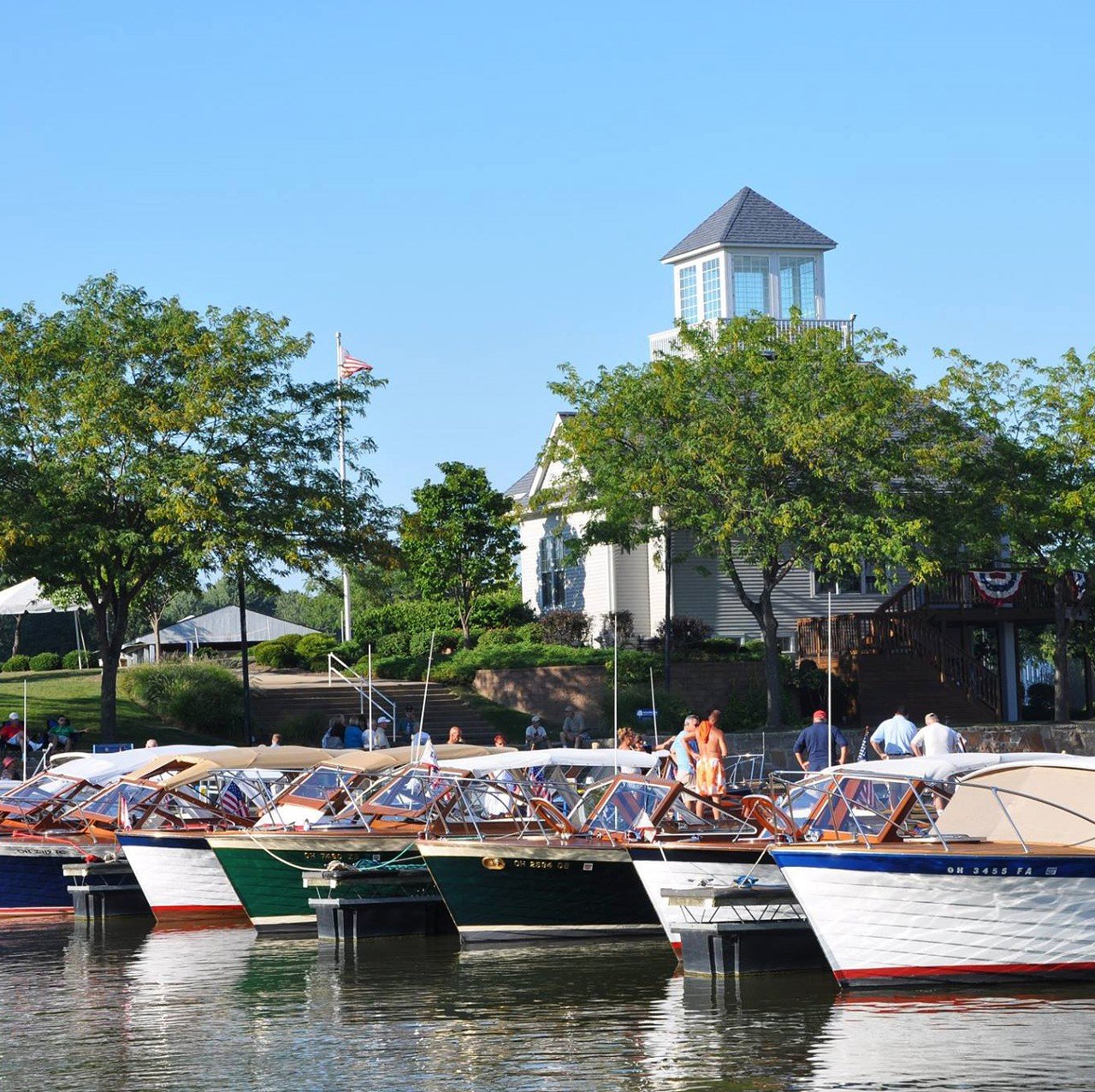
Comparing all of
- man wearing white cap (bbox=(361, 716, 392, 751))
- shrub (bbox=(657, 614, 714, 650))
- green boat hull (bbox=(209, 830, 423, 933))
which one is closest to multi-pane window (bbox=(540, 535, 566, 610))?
shrub (bbox=(657, 614, 714, 650))

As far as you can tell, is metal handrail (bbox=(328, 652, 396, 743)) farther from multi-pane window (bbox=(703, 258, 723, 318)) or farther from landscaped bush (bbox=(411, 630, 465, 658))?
multi-pane window (bbox=(703, 258, 723, 318))

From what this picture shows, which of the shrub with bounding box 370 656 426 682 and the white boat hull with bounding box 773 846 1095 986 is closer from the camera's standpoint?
the white boat hull with bounding box 773 846 1095 986

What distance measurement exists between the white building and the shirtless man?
2481 centimetres

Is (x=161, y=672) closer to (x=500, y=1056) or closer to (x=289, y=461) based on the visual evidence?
(x=289, y=461)

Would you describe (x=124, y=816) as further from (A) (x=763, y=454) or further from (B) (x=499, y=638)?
(B) (x=499, y=638)

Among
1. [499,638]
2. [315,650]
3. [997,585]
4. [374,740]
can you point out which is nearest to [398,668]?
[499,638]

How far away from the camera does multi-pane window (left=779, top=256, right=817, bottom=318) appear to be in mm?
51969

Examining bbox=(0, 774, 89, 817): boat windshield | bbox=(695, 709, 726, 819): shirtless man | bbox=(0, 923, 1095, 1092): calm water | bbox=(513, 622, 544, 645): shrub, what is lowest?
bbox=(0, 923, 1095, 1092): calm water

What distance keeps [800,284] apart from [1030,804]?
36427mm

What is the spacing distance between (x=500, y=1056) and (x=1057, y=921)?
5.28 m

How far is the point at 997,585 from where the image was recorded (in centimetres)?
4500

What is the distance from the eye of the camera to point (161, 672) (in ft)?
142

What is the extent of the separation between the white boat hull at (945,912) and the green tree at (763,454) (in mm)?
22859

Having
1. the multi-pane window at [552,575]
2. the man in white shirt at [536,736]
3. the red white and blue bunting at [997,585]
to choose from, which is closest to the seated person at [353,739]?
the man in white shirt at [536,736]
